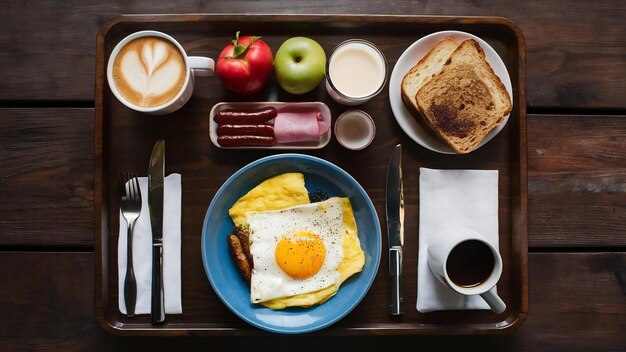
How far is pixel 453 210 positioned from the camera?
156 cm

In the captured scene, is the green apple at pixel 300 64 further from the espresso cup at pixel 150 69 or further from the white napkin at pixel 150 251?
the white napkin at pixel 150 251

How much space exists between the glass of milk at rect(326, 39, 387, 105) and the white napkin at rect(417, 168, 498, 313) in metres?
0.31

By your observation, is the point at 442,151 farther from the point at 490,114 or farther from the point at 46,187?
the point at 46,187

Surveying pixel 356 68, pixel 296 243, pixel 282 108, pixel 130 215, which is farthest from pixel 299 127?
pixel 130 215

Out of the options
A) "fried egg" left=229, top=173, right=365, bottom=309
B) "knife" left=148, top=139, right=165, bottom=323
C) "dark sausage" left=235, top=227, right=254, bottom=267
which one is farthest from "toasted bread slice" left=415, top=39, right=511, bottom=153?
"knife" left=148, top=139, right=165, bottom=323

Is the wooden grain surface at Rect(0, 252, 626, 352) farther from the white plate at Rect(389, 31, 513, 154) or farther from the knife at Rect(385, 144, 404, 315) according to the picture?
the white plate at Rect(389, 31, 513, 154)

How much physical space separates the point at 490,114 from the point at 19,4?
5.00 feet

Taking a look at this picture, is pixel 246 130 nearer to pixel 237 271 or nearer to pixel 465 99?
pixel 237 271

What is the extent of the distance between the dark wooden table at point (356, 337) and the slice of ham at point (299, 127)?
1.23 ft

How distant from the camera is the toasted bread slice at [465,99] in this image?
152cm

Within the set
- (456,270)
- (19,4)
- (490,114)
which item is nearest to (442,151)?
(490,114)

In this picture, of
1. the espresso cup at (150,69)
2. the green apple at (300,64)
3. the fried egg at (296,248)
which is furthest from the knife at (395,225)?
the espresso cup at (150,69)

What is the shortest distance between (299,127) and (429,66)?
1.43ft

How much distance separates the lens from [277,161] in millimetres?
1507
